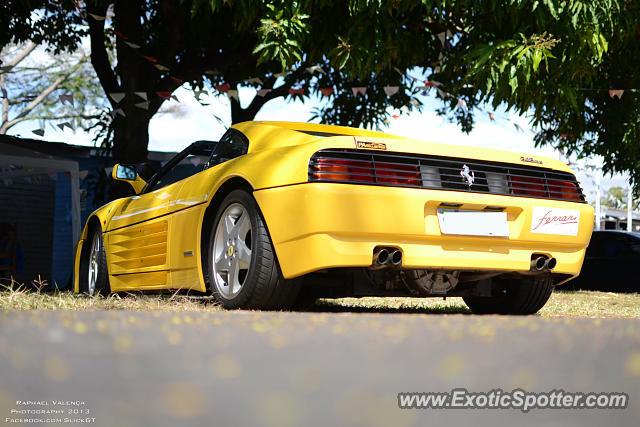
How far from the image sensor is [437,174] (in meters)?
4.49

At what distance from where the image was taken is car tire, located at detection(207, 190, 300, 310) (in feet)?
14.3

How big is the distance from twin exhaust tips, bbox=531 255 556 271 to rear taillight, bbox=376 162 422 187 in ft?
2.96

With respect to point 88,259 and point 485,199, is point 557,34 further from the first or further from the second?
point 88,259

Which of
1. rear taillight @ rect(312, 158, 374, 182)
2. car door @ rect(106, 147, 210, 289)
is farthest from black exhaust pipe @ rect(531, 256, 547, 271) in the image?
car door @ rect(106, 147, 210, 289)

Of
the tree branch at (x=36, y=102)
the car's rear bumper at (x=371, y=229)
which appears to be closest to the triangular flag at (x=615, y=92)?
the car's rear bumper at (x=371, y=229)

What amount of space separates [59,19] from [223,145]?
1101 centimetres

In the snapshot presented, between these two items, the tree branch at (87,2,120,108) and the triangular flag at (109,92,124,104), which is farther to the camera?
the tree branch at (87,2,120,108)

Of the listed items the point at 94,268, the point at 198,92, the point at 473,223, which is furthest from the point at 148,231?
→ the point at 198,92

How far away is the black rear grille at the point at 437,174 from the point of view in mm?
4266

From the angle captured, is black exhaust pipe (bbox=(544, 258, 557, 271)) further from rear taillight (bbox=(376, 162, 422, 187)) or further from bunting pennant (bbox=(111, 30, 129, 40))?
bunting pennant (bbox=(111, 30, 129, 40))

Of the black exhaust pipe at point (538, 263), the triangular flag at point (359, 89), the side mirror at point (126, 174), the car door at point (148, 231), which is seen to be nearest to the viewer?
the black exhaust pipe at point (538, 263)

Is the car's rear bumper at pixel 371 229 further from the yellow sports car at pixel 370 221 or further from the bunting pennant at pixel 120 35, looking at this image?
the bunting pennant at pixel 120 35

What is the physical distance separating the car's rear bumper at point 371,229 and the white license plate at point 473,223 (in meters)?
0.03

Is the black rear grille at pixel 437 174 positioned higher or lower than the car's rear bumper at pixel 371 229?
higher
